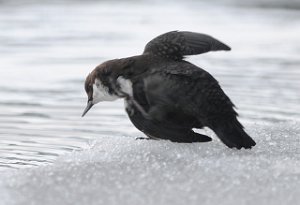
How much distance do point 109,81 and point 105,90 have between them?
0.11 meters

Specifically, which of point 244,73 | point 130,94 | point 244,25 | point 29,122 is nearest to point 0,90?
point 29,122

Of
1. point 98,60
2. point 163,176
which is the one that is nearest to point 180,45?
point 163,176

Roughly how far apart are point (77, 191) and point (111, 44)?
834 cm

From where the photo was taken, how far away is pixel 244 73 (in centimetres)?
1112

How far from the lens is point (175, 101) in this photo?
598cm

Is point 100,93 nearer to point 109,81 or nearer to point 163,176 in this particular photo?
point 109,81

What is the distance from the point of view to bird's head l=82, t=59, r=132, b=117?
6355mm

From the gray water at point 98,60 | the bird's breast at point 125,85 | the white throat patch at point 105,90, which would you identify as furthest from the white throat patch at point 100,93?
the gray water at point 98,60

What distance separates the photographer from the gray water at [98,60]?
7.84 m

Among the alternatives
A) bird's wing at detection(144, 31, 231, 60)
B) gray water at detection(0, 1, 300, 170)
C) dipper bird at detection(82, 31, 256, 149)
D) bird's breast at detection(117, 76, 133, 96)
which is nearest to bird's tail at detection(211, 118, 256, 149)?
dipper bird at detection(82, 31, 256, 149)

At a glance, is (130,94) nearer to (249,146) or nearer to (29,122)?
(249,146)

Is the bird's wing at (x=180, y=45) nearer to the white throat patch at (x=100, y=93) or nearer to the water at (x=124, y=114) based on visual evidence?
the white throat patch at (x=100, y=93)

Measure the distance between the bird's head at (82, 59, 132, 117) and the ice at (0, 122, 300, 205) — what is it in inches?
14.6

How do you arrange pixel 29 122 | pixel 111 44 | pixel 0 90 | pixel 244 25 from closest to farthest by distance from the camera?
pixel 29 122 < pixel 0 90 < pixel 111 44 < pixel 244 25
